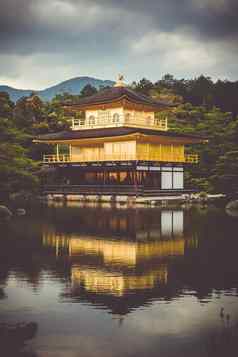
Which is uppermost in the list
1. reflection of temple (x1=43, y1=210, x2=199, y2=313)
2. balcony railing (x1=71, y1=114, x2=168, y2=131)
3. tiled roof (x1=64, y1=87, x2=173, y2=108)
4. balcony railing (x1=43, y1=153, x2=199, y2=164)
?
tiled roof (x1=64, y1=87, x2=173, y2=108)

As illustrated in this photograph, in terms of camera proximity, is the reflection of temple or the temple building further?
the temple building

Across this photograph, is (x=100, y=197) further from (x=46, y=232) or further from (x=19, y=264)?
(x=19, y=264)

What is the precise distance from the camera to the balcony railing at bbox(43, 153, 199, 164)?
51.1m

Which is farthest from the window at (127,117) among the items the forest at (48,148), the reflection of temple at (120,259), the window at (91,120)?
the reflection of temple at (120,259)

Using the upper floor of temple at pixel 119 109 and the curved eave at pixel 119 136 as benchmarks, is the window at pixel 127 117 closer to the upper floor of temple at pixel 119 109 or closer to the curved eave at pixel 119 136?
the upper floor of temple at pixel 119 109

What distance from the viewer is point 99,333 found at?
915 cm

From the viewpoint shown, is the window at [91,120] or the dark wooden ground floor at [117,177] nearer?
the dark wooden ground floor at [117,177]

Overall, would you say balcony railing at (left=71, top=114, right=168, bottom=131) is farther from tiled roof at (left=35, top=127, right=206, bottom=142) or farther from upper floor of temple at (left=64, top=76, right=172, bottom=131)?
tiled roof at (left=35, top=127, right=206, bottom=142)

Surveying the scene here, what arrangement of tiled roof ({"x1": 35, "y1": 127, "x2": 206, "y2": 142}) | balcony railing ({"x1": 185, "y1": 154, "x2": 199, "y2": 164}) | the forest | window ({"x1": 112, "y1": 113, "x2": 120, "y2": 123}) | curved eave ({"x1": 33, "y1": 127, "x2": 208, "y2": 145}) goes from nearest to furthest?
the forest → curved eave ({"x1": 33, "y1": 127, "x2": 208, "y2": 145}) → tiled roof ({"x1": 35, "y1": 127, "x2": 206, "y2": 142}) → balcony railing ({"x1": 185, "y1": 154, "x2": 199, "y2": 164}) → window ({"x1": 112, "y1": 113, "x2": 120, "y2": 123})

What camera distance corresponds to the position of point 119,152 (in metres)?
53.1

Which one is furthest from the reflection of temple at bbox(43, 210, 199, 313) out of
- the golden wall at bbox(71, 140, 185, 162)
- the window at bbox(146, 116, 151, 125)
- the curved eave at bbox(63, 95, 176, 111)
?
the window at bbox(146, 116, 151, 125)

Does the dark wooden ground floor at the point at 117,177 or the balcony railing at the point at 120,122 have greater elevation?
the balcony railing at the point at 120,122

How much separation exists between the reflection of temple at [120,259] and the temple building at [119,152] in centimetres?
2323

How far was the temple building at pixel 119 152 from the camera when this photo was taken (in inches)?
2009
